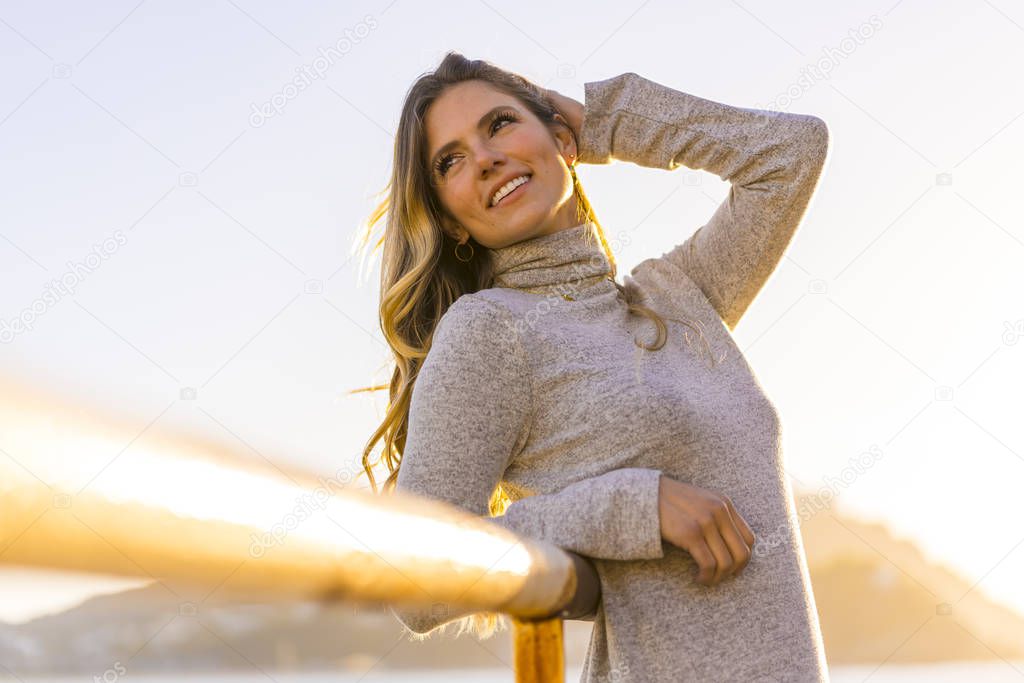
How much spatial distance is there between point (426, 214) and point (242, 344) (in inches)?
37.2

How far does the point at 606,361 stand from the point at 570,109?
0.54 m

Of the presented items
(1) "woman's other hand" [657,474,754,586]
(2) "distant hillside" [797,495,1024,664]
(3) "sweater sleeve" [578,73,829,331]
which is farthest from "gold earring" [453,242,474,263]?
(2) "distant hillside" [797,495,1024,664]

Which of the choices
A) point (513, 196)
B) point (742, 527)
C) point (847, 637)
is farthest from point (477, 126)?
point (847, 637)

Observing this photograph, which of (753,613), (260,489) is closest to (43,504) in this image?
(260,489)

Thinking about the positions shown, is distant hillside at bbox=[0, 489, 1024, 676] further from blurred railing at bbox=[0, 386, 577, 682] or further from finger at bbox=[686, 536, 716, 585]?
blurred railing at bbox=[0, 386, 577, 682]

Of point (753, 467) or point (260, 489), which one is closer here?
point (260, 489)

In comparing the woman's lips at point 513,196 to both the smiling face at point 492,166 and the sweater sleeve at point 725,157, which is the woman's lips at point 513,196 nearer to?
the smiling face at point 492,166

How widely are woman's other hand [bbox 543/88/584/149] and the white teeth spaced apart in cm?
19

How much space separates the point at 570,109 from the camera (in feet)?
5.06

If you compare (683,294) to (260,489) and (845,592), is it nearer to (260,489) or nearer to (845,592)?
(260,489)

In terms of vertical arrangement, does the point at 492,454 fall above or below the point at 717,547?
below

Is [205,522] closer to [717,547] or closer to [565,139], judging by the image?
[717,547]

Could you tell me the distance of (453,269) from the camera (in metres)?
1.48

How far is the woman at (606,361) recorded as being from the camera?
3.29ft
